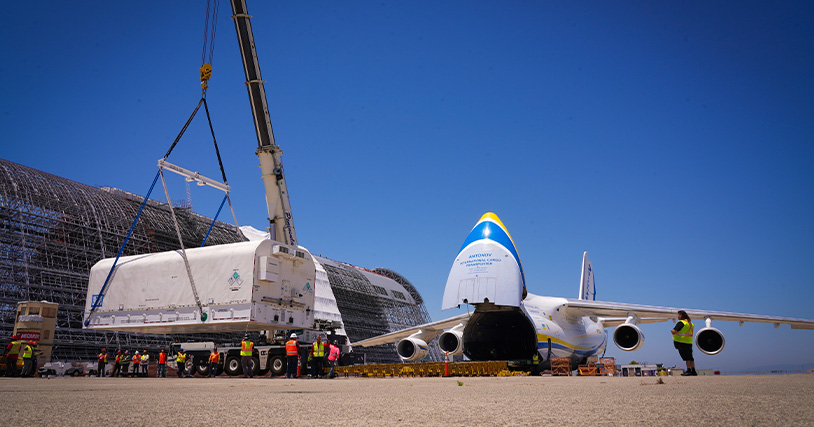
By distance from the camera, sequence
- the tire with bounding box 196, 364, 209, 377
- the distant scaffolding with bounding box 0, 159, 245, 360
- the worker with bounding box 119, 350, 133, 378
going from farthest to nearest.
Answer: the distant scaffolding with bounding box 0, 159, 245, 360
the worker with bounding box 119, 350, 133, 378
the tire with bounding box 196, 364, 209, 377

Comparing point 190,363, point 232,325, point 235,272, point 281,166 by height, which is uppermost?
point 281,166

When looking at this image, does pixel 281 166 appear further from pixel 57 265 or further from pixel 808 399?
pixel 57 265

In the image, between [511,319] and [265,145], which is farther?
[265,145]

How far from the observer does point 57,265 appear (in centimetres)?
3356

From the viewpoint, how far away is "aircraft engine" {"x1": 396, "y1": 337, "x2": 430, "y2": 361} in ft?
59.2

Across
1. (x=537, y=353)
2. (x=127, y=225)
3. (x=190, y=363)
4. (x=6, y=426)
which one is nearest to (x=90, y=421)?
(x=6, y=426)

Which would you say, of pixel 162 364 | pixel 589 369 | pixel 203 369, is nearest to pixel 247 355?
pixel 203 369

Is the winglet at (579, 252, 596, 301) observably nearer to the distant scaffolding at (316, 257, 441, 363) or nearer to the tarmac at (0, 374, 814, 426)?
the tarmac at (0, 374, 814, 426)

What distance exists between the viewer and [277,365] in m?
16.8

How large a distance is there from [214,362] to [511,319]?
32.1 feet

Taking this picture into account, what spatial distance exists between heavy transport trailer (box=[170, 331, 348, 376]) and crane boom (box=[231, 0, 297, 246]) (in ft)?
12.7

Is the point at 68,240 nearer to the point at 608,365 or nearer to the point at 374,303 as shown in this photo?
the point at 374,303

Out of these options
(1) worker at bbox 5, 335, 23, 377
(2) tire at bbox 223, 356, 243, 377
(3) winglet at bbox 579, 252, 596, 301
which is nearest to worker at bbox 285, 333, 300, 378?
(2) tire at bbox 223, 356, 243, 377

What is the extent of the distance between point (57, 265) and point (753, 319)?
3628 cm
